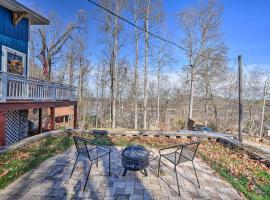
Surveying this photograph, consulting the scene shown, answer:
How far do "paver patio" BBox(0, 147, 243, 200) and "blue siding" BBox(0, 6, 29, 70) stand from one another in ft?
19.3

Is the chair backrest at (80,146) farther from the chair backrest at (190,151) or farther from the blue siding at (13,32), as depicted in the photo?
the blue siding at (13,32)

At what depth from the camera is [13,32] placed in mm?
9039

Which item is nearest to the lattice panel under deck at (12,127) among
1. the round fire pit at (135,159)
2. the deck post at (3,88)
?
the deck post at (3,88)

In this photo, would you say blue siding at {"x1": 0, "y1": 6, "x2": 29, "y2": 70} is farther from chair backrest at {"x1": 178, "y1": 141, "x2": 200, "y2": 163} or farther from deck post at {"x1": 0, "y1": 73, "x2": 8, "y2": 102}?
chair backrest at {"x1": 178, "y1": 141, "x2": 200, "y2": 163}

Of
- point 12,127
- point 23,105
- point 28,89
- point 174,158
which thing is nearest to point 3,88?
point 23,105

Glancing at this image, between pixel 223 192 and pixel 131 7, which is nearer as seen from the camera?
pixel 223 192

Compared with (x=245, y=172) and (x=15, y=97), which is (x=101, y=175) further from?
(x=15, y=97)

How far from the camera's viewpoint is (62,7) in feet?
72.2

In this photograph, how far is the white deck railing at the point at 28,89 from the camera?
6.30m

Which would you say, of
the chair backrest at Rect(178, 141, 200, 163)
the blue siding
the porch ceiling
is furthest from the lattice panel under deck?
the chair backrest at Rect(178, 141, 200, 163)

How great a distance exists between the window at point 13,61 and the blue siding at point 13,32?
7.4 inches

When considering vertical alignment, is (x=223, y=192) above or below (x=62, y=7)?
below

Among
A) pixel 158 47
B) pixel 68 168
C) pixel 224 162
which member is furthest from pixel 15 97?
pixel 158 47

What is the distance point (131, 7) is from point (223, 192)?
18.3 m
